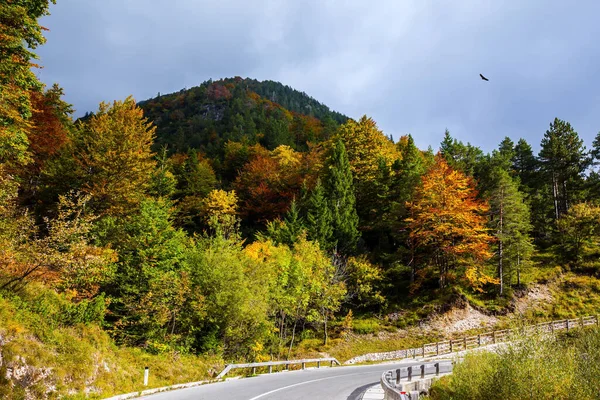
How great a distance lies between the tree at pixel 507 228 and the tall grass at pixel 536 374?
88.5 feet

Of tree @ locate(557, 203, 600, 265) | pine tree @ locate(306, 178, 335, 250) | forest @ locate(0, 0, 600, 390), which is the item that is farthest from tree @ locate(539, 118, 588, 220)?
pine tree @ locate(306, 178, 335, 250)

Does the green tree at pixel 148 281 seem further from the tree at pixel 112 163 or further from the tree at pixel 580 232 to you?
the tree at pixel 580 232

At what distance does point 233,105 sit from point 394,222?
292 ft

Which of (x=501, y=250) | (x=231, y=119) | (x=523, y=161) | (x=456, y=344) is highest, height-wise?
(x=231, y=119)

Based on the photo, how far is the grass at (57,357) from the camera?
37.3ft

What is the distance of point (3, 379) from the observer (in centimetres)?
1083

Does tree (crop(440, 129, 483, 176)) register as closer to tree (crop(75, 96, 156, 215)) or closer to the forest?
the forest

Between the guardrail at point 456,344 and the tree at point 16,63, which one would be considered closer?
the tree at point 16,63

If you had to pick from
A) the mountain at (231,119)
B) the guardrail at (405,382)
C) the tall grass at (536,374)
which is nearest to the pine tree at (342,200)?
the guardrail at (405,382)

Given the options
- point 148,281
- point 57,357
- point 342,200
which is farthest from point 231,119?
point 57,357

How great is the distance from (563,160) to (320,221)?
1421 inches

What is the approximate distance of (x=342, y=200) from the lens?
45.2 metres

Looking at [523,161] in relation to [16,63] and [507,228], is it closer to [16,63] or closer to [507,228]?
[507,228]

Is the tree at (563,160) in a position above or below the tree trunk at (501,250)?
above
